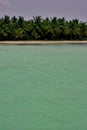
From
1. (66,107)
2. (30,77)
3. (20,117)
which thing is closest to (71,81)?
(30,77)

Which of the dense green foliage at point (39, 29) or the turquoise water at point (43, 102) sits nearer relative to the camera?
the turquoise water at point (43, 102)

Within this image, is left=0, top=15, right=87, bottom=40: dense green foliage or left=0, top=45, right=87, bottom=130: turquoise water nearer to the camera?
left=0, top=45, right=87, bottom=130: turquoise water

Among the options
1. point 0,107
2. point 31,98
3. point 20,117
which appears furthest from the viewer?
point 31,98

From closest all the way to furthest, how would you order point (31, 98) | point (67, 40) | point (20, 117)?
1. point (20, 117)
2. point (31, 98)
3. point (67, 40)

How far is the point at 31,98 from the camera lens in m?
11.0

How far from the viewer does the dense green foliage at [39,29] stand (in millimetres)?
46469

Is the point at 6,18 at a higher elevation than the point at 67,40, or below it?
higher

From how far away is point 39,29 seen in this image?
47281 mm

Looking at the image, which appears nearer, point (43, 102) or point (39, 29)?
point (43, 102)

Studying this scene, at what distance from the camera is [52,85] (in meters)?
13.4

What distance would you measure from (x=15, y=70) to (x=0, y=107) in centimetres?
854

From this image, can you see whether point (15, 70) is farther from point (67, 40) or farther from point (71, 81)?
point (67, 40)

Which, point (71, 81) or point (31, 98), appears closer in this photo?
point (31, 98)

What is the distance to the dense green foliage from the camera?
46469 mm
